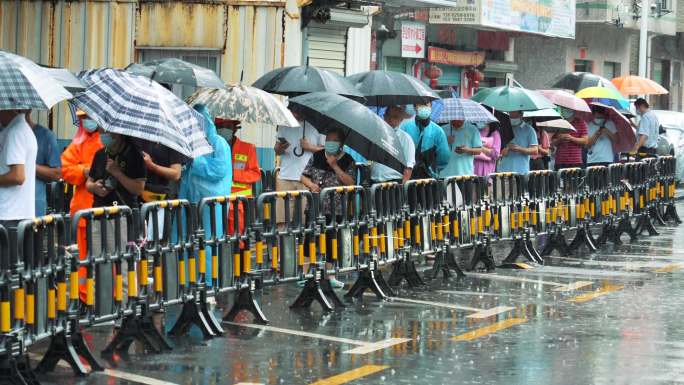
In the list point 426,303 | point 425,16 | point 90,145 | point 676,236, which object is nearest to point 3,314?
point 90,145

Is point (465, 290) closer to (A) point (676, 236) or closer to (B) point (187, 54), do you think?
(A) point (676, 236)

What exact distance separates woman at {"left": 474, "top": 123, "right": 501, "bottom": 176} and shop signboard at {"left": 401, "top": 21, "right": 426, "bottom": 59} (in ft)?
40.0

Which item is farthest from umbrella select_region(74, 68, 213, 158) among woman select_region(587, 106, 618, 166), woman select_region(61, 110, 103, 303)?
woman select_region(587, 106, 618, 166)

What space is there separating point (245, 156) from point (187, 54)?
940 centimetres

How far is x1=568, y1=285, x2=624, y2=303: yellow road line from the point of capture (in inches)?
554

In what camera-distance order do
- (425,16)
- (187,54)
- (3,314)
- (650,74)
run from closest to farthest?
(3,314) → (187,54) → (425,16) → (650,74)

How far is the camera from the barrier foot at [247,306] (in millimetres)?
12227

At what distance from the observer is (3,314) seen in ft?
29.3

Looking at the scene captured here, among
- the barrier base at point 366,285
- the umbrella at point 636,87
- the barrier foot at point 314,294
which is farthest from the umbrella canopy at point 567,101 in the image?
the barrier foot at point 314,294

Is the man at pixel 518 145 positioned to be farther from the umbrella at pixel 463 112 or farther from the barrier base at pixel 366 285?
the barrier base at pixel 366 285

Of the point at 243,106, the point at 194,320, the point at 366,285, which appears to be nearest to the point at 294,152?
the point at 243,106

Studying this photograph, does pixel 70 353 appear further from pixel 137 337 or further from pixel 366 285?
pixel 366 285

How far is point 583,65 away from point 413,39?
13.9 metres

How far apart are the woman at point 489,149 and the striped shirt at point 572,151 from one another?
272 centimetres
